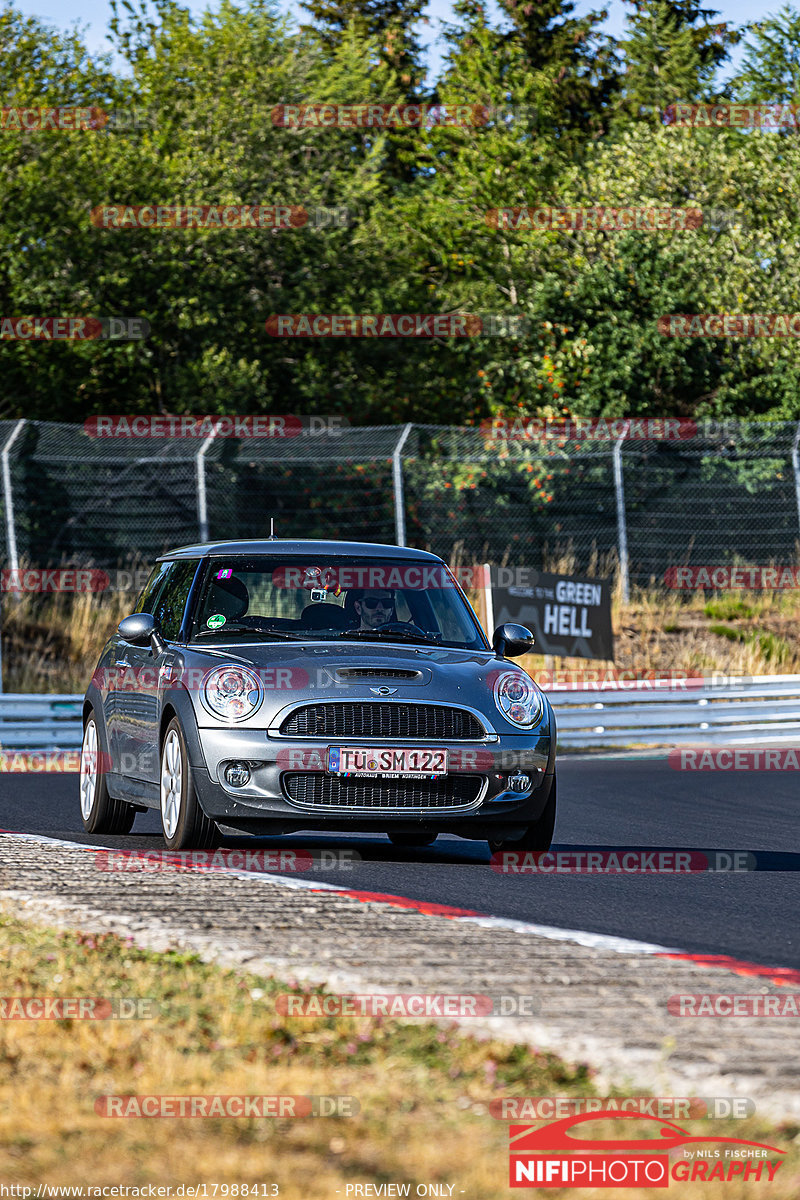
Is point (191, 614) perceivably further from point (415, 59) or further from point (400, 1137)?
point (415, 59)

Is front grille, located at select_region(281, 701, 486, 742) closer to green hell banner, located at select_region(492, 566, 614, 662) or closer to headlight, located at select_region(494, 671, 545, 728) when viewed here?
headlight, located at select_region(494, 671, 545, 728)

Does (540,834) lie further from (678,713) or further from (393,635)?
→ (678,713)

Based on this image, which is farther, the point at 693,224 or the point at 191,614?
the point at 693,224

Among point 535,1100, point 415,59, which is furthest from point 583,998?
point 415,59

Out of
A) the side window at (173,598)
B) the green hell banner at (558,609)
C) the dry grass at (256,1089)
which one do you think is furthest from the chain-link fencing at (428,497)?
the dry grass at (256,1089)

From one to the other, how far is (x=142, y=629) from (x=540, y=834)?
238 centimetres

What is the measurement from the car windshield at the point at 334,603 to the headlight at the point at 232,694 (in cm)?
65

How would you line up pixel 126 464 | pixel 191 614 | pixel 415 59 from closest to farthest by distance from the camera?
pixel 191 614, pixel 126 464, pixel 415 59

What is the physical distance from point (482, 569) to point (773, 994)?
15.2 metres

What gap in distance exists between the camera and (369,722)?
27.4 feet

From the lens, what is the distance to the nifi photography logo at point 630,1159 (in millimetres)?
3283

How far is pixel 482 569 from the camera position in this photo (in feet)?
65.5

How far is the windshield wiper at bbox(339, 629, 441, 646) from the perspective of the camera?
915 cm

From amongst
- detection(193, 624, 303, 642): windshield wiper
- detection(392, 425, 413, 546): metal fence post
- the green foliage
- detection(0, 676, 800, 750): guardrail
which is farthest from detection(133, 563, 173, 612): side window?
the green foliage
